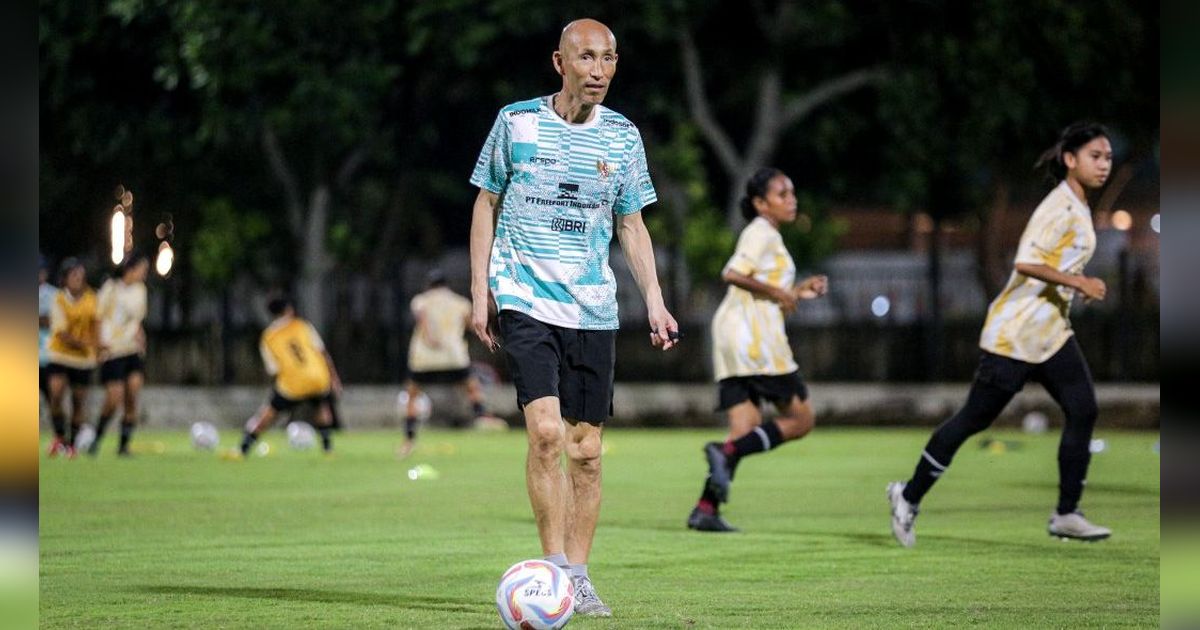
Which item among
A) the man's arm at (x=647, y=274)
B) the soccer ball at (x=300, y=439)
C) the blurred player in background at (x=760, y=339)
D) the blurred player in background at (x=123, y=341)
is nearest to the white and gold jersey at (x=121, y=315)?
the blurred player in background at (x=123, y=341)

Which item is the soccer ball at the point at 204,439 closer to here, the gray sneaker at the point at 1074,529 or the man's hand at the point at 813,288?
the man's hand at the point at 813,288

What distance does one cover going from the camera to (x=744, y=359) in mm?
12789

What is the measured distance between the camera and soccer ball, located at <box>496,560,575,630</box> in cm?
721

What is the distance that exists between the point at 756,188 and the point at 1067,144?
7.17 ft

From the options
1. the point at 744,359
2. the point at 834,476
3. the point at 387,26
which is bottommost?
the point at 834,476

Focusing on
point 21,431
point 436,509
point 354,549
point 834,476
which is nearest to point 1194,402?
point 21,431

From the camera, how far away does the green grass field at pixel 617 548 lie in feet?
27.1

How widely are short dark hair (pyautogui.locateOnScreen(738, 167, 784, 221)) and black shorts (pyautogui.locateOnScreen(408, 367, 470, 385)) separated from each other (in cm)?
1074

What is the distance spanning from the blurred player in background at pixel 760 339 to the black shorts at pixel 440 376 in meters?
10.7

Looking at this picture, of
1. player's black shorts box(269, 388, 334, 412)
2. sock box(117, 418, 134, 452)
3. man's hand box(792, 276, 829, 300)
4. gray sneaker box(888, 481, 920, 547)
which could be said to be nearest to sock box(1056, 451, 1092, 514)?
gray sneaker box(888, 481, 920, 547)

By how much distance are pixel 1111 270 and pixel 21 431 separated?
25.3 m

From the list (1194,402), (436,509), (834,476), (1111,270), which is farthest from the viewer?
(1111,270)

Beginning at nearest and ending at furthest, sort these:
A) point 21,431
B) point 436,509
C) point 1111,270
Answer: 1. point 21,431
2. point 436,509
3. point 1111,270

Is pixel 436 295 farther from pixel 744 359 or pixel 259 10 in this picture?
pixel 744 359
